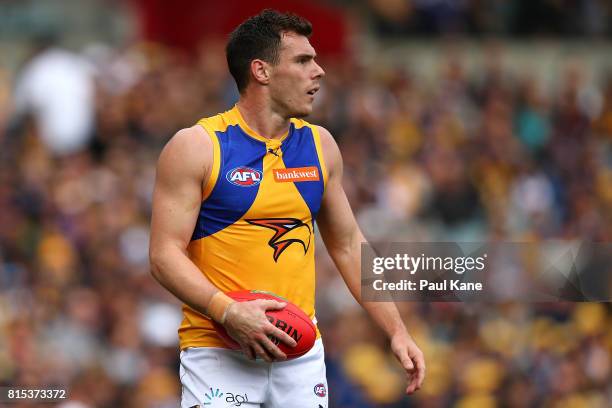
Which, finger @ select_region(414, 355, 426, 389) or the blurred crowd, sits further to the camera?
the blurred crowd

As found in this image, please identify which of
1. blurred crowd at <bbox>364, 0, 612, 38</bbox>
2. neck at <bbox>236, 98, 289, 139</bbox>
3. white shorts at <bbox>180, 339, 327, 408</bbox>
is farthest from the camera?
blurred crowd at <bbox>364, 0, 612, 38</bbox>

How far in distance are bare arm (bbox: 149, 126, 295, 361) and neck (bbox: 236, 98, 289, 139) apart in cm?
30

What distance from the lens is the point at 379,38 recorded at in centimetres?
1738

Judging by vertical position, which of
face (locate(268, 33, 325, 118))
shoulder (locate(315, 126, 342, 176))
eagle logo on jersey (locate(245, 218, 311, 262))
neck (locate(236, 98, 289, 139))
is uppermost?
face (locate(268, 33, 325, 118))

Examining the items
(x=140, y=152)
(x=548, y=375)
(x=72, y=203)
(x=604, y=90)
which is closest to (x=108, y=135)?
(x=140, y=152)

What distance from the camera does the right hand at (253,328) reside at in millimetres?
→ 5562

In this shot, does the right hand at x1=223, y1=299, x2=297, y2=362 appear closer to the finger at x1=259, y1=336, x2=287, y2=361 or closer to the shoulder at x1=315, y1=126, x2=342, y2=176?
the finger at x1=259, y1=336, x2=287, y2=361

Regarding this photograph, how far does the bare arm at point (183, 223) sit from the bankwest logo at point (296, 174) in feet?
1.12

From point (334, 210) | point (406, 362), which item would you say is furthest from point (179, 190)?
point (406, 362)

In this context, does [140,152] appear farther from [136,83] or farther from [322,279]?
[322,279]

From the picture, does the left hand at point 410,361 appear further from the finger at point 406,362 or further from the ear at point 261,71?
the ear at point 261,71

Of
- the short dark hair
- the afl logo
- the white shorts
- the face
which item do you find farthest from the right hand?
the short dark hair

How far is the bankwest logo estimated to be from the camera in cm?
603

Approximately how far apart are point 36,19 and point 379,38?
447 cm
